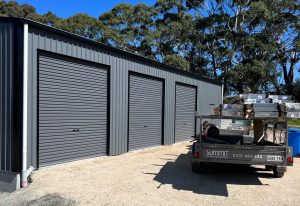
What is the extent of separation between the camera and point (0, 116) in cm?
849

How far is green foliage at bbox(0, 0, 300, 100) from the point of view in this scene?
32741 mm

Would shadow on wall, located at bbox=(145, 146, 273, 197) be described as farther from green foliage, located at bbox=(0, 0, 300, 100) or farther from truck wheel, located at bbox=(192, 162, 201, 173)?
green foliage, located at bbox=(0, 0, 300, 100)

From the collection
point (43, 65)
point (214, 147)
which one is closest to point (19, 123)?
point (43, 65)

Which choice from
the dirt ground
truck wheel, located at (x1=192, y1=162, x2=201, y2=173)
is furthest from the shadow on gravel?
truck wheel, located at (x1=192, y1=162, x2=201, y2=173)

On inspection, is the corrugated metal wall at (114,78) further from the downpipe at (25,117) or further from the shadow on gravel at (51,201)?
the shadow on gravel at (51,201)

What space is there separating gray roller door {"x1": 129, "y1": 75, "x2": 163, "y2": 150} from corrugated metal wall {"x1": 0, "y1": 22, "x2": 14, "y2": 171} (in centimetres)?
550

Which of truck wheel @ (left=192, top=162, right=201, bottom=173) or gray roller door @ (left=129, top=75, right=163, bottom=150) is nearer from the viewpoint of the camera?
truck wheel @ (left=192, top=162, right=201, bottom=173)

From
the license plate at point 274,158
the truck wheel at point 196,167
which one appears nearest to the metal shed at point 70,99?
the truck wheel at point 196,167

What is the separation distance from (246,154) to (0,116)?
5.70 metres

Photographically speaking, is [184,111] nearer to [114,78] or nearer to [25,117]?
[114,78]

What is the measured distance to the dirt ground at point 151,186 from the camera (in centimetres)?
723

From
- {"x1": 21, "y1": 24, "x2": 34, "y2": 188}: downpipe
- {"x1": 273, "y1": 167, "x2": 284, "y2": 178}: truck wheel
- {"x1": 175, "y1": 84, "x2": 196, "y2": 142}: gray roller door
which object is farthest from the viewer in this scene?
{"x1": 175, "y1": 84, "x2": 196, "y2": 142}: gray roller door

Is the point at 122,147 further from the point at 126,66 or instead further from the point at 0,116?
the point at 0,116

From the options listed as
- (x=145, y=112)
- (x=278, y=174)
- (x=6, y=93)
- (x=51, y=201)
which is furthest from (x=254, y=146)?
(x=145, y=112)
